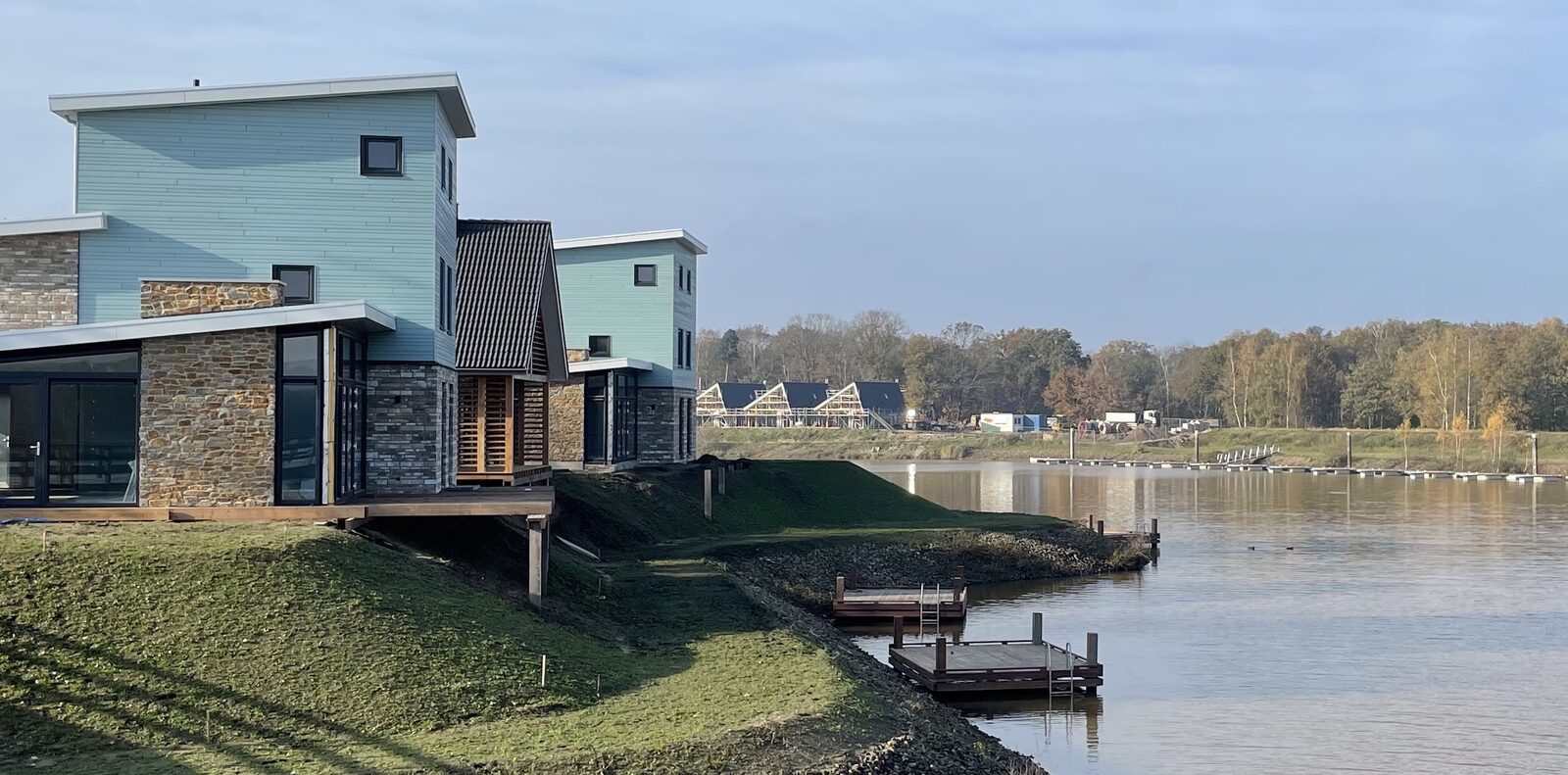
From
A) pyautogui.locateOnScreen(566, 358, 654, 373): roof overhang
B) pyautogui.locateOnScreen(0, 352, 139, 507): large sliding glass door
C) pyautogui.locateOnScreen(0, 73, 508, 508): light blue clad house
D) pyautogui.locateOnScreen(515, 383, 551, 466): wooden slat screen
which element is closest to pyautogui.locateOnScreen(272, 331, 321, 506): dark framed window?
pyautogui.locateOnScreen(0, 73, 508, 508): light blue clad house

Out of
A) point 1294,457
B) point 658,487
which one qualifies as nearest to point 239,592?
point 658,487

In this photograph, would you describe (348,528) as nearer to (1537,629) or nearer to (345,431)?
(345,431)

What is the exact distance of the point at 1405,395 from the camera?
12531cm

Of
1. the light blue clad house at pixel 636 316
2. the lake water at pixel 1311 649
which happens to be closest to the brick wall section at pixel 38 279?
the lake water at pixel 1311 649

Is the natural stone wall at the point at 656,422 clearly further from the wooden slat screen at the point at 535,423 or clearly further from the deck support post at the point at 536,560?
the deck support post at the point at 536,560

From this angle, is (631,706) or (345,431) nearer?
(631,706)

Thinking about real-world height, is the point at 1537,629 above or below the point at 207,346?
below

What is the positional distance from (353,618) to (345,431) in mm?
6653

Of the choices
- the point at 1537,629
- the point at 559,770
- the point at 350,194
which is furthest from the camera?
the point at 1537,629

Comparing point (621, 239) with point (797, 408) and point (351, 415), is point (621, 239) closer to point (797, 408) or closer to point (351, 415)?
point (351, 415)

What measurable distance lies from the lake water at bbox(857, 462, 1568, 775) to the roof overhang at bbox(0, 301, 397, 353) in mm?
11528

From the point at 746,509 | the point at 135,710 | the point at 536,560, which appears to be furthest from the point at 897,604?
the point at 135,710

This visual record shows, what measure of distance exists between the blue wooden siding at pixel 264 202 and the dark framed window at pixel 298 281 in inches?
4.8

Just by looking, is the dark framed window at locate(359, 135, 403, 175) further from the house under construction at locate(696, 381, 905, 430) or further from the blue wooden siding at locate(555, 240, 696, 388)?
the house under construction at locate(696, 381, 905, 430)
